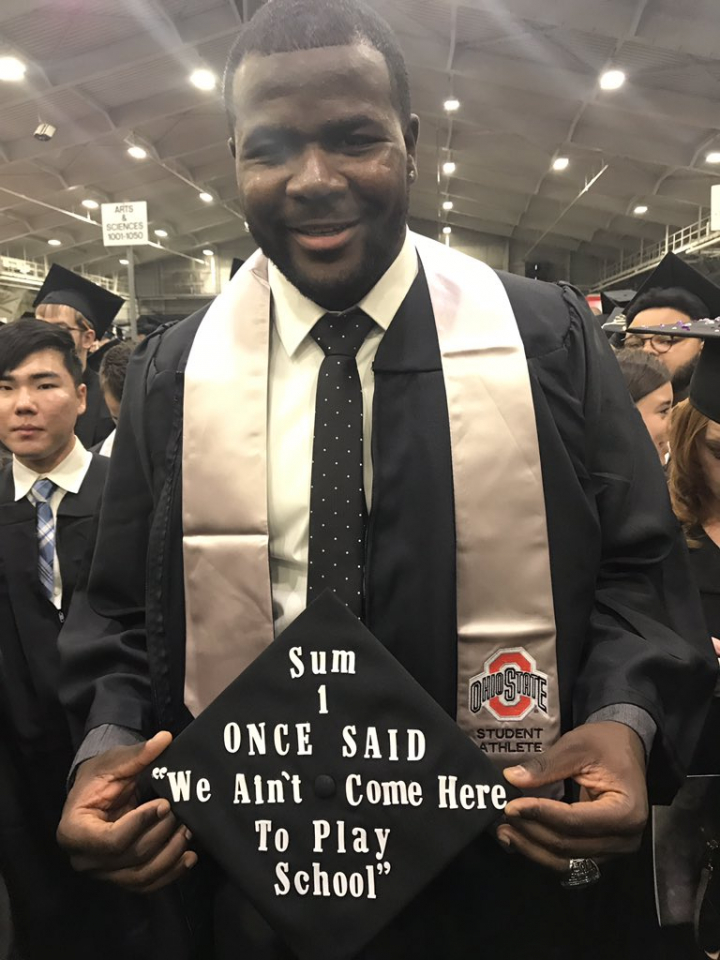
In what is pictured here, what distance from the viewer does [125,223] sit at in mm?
5594

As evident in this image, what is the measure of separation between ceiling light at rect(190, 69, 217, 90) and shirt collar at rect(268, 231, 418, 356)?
36.6 feet

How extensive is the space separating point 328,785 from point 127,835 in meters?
0.31

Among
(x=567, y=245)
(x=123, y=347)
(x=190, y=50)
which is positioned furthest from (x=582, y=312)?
(x=567, y=245)

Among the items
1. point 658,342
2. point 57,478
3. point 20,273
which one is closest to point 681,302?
point 658,342

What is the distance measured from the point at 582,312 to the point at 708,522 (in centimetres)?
107

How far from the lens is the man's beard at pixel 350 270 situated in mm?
1301

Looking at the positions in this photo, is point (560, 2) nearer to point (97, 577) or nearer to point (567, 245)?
point (97, 577)

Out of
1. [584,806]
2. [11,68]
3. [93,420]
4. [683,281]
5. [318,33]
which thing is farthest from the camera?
[11,68]

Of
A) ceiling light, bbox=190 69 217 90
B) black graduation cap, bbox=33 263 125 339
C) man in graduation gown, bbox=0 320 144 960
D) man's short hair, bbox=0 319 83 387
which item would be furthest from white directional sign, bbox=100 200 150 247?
ceiling light, bbox=190 69 217 90

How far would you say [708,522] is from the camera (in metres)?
2.19

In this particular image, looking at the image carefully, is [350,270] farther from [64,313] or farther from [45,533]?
[64,313]

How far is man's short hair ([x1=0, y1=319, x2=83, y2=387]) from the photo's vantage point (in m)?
2.61

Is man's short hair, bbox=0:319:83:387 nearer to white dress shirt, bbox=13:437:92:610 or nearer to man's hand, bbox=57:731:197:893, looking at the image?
white dress shirt, bbox=13:437:92:610

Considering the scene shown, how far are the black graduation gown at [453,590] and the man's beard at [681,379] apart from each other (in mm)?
2518
